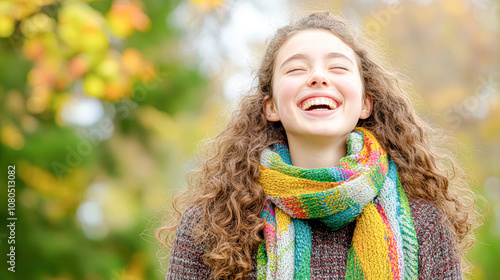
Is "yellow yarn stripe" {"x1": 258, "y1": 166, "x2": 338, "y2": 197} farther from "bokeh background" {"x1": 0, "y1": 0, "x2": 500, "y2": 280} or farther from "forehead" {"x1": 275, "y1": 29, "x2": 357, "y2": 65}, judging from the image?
"bokeh background" {"x1": 0, "y1": 0, "x2": 500, "y2": 280}

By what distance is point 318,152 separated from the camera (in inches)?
81.7

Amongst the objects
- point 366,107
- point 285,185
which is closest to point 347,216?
point 285,185

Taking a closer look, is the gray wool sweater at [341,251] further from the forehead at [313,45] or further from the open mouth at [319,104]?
the forehead at [313,45]

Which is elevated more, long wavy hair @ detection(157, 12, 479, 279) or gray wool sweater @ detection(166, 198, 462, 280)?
long wavy hair @ detection(157, 12, 479, 279)

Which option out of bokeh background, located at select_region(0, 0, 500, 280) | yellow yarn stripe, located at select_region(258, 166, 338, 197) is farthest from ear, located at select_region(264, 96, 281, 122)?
bokeh background, located at select_region(0, 0, 500, 280)

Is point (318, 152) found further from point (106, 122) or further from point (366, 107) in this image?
point (106, 122)

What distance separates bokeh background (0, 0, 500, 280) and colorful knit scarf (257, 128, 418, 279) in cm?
149

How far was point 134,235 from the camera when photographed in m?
4.26

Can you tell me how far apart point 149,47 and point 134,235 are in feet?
5.14

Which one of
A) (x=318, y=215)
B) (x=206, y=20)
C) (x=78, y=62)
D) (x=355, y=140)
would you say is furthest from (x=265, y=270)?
(x=206, y=20)

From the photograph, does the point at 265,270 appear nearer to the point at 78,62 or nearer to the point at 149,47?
the point at 78,62

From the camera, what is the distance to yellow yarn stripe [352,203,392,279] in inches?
69.9

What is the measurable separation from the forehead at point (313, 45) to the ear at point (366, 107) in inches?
7.9

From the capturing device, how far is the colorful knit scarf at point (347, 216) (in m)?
1.81
